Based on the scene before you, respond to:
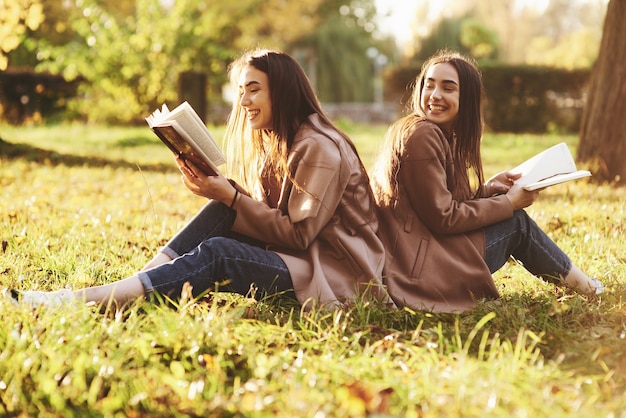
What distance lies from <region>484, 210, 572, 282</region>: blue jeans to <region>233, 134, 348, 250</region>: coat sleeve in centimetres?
75

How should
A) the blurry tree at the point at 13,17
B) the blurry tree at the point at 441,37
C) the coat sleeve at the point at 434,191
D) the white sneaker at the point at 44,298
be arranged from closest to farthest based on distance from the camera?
the white sneaker at the point at 44,298
the coat sleeve at the point at 434,191
the blurry tree at the point at 13,17
the blurry tree at the point at 441,37

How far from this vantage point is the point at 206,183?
9.93ft

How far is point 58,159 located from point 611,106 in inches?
234

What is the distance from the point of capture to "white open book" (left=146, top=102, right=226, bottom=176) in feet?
9.32

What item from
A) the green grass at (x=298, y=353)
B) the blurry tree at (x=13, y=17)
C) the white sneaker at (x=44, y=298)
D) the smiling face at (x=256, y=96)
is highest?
the blurry tree at (x=13, y=17)

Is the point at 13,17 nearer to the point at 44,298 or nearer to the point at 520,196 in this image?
the point at 44,298

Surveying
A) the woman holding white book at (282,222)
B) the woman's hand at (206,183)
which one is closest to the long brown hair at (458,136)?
the woman holding white book at (282,222)

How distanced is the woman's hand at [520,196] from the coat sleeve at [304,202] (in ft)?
2.49

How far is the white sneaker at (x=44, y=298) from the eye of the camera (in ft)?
9.10

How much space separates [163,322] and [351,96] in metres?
23.7

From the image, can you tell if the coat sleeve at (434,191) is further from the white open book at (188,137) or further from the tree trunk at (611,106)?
the tree trunk at (611,106)

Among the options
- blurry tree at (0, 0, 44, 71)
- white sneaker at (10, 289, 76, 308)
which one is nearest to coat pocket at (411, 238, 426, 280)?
white sneaker at (10, 289, 76, 308)

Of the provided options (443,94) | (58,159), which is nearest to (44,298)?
(443,94)

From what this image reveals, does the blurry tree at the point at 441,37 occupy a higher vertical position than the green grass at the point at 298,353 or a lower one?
higher
